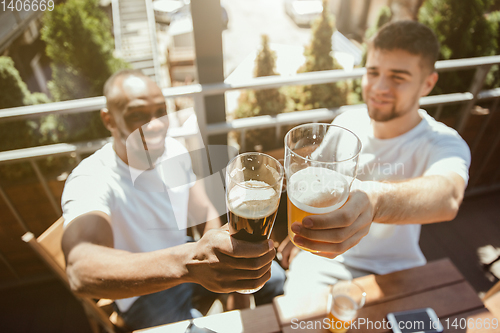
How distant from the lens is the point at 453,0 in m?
2.96

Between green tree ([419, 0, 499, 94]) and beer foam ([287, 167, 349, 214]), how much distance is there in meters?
2.95

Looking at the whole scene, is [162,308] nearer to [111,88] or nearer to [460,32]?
[111,88]

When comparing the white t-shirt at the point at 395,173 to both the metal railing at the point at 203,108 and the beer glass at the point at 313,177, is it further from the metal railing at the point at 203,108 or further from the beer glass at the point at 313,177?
the beer glass at the point at 313,177

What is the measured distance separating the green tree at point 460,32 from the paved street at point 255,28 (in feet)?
16.8

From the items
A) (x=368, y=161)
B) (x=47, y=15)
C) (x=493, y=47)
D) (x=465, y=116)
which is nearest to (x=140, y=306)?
(x=368, y=161)

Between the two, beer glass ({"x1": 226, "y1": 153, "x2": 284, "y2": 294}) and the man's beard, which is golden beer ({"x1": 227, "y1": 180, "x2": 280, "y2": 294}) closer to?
beer glass ({"x1": 226, "y1": 153, "x2": 284, "y2": 294})

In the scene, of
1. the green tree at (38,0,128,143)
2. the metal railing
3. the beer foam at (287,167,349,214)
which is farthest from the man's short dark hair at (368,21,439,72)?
the green tree at (38,0,128,143)

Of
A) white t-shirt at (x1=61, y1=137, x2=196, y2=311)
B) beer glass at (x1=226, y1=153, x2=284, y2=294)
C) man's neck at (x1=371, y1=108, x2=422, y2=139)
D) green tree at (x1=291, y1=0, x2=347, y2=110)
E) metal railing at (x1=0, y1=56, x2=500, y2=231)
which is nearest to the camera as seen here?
beer glass at (x1=226, y1=153, x2=284, y2=294)

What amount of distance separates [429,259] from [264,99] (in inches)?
87.2

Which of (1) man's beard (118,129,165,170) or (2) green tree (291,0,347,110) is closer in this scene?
(1) man's beard (118,129,165,170)

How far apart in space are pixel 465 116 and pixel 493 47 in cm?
104

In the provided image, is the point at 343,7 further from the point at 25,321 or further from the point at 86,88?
the point at 25,321

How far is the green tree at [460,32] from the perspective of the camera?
2.99 meters

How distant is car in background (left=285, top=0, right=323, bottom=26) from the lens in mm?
8500
